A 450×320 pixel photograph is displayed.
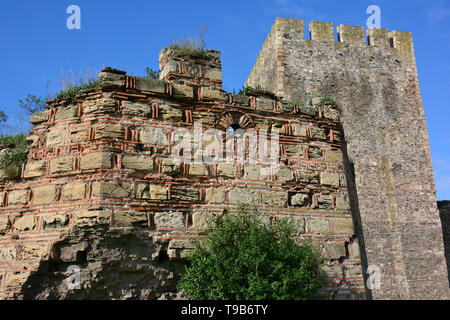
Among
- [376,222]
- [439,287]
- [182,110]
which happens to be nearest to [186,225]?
[182,110]

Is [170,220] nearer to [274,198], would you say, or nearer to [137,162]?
[137,162]

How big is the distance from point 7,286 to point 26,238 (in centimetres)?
57


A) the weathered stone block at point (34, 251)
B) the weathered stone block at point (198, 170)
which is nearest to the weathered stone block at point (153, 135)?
the weathered stone block at point (198, 170)

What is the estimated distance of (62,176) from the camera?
5.12 meters

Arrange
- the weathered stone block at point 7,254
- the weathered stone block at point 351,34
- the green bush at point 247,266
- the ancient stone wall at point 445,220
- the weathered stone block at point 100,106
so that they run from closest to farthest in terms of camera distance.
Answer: the green bush at point 247,266 → the weathered stone block at point 7,254 → the weathered stone block at point 100,106 → the weathered stone block at point 351,34 → the ancient stone wall at point 445,220

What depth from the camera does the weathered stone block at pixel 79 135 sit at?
17.1ft

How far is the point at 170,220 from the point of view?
5129 millimetres

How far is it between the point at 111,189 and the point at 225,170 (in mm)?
1529

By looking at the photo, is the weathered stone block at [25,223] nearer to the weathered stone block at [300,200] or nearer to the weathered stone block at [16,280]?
the weathered stone block at [16,280]

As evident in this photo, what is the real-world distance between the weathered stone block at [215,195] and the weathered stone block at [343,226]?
1.76 meters

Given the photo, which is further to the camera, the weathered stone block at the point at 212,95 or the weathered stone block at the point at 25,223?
the weathered stone block at the point at 212,95

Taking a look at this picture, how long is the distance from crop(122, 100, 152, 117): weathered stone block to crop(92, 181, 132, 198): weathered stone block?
3.16ft

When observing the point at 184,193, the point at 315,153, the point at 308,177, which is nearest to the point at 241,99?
the point at 315,153
